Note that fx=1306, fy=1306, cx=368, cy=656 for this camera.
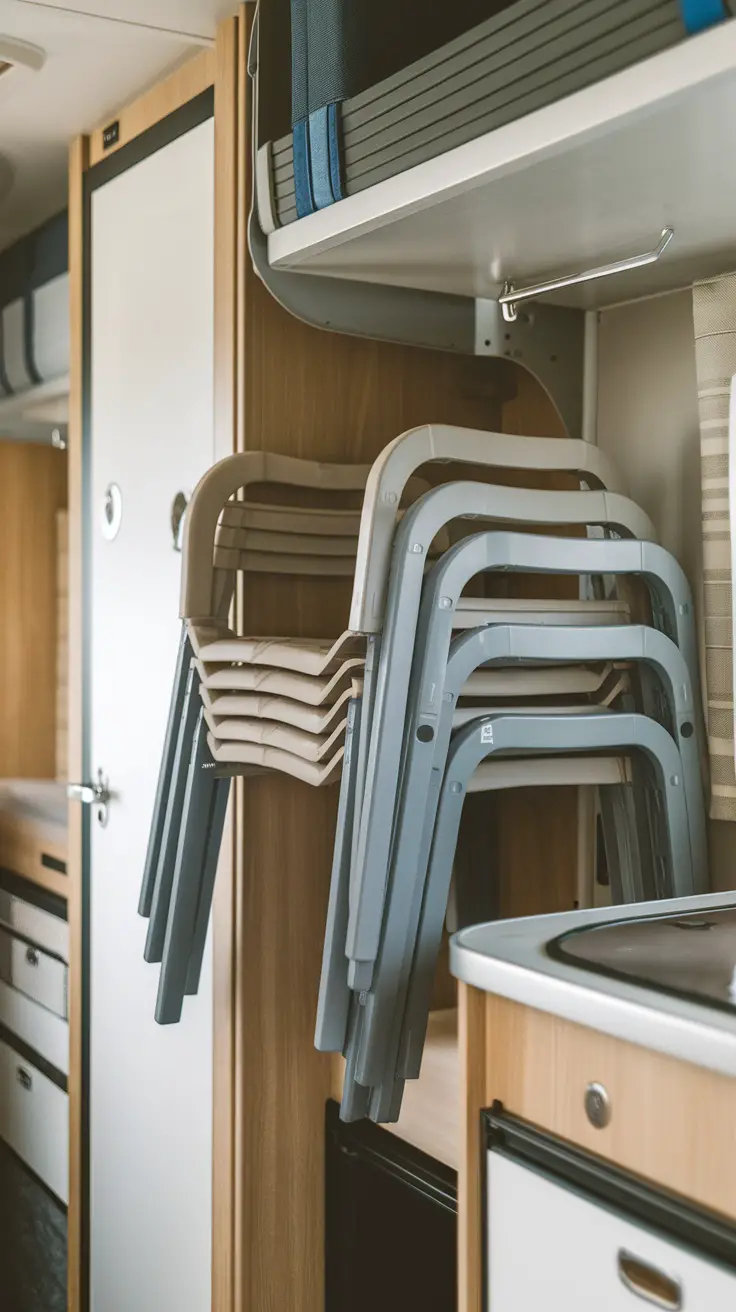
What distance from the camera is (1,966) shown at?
286 centimetres

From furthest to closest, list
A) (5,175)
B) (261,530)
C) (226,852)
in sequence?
(5,175) < (226,852) < (261,530)

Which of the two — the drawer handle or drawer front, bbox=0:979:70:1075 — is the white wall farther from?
drawer front, bbox=0:979:70:1075

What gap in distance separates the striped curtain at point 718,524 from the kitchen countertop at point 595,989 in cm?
25

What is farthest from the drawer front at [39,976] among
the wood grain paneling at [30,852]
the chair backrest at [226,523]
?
the chair backrest at [226,523]

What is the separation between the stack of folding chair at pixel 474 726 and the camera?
1.27m

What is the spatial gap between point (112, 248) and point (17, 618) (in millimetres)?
1543

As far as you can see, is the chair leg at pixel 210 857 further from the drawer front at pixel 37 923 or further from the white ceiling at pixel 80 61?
the white ceiling at pixel 80 61

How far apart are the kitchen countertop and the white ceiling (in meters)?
1.31

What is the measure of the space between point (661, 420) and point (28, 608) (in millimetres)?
2320

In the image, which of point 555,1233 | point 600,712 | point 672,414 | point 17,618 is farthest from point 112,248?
point 555,1233

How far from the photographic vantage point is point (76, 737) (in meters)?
2.36

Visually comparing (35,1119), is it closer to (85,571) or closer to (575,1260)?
(85,571)

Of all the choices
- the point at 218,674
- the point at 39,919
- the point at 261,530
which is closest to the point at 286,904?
the point at 218,674

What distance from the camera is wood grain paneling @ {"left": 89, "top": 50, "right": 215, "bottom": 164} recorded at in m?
1.91
